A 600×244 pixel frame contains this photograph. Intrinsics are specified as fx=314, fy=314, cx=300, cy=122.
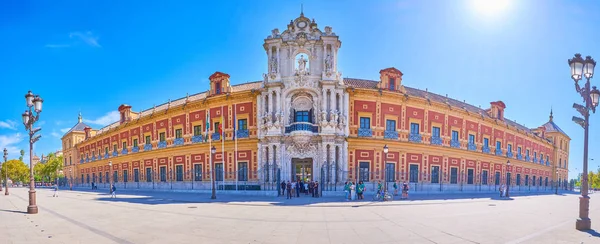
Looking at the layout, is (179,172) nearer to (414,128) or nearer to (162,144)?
(162,144)

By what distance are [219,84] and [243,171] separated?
917cm

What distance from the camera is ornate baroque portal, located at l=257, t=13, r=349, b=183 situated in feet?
86.2

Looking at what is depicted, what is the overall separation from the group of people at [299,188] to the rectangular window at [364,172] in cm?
515

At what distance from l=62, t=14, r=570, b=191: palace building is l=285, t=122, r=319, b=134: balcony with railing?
0.09m

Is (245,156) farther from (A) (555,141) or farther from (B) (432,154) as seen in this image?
(A) (555,141)

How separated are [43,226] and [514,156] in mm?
49447

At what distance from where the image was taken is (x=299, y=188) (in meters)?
24.4

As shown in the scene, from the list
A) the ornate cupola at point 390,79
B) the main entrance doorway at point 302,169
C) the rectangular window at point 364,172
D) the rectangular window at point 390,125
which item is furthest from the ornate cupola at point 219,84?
the rectangular window at point 390,125

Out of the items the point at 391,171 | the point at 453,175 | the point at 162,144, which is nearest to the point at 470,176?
the point at 453,175

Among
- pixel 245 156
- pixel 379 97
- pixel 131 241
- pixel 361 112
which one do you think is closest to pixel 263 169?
pixel 245 156

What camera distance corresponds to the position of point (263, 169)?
88.7ft

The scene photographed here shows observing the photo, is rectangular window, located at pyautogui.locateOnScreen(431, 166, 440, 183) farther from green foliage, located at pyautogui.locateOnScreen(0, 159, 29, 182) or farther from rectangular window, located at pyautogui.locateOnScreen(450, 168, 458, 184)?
green foliage, located at pyautogui.locateOnScreen(0, 159, 29, 182)

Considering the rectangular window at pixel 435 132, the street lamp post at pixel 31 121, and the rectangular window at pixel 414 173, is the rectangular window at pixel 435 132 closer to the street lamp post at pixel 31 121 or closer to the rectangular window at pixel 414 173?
the rectangular window at pixel 414 173

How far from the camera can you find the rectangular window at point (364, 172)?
27.7 m
